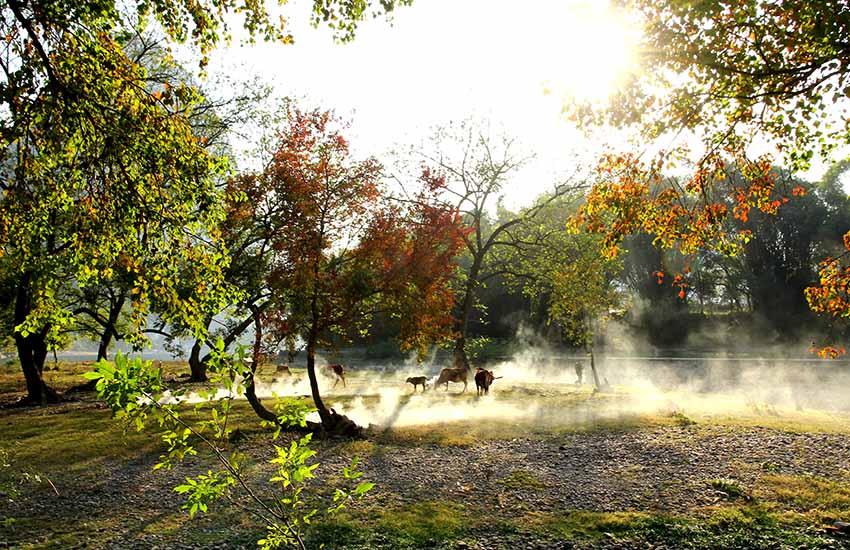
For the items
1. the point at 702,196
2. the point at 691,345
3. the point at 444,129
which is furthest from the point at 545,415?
the point at 691,345

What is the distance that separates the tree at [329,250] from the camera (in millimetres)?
12484

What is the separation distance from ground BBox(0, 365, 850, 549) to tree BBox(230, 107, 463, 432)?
2.75m

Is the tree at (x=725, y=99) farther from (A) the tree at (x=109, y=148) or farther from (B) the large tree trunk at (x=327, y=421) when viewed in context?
(B) the large tree trunk at (x=327, y=421)

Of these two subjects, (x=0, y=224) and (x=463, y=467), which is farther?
(x=463, y=467)

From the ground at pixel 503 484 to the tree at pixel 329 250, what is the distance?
2.75 meters

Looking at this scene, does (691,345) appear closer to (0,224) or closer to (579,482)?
(579,482)

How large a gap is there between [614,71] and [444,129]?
22.1 metres

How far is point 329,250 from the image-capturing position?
13.3 meters

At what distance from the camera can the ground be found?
6.51m

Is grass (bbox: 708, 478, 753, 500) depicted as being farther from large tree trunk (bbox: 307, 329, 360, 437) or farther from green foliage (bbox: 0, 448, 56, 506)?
green foliage (bbox: 0, 448, 56, 506)

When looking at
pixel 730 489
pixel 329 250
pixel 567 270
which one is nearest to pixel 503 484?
pixel 730 489

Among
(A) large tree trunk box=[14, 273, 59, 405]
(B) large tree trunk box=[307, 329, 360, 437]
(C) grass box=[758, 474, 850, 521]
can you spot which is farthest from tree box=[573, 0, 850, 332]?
(A) large tree trunk box=[14, 273, 59, 405]

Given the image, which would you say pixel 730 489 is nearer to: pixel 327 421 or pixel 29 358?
pixel 327 421

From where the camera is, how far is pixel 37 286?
26.0 ft
